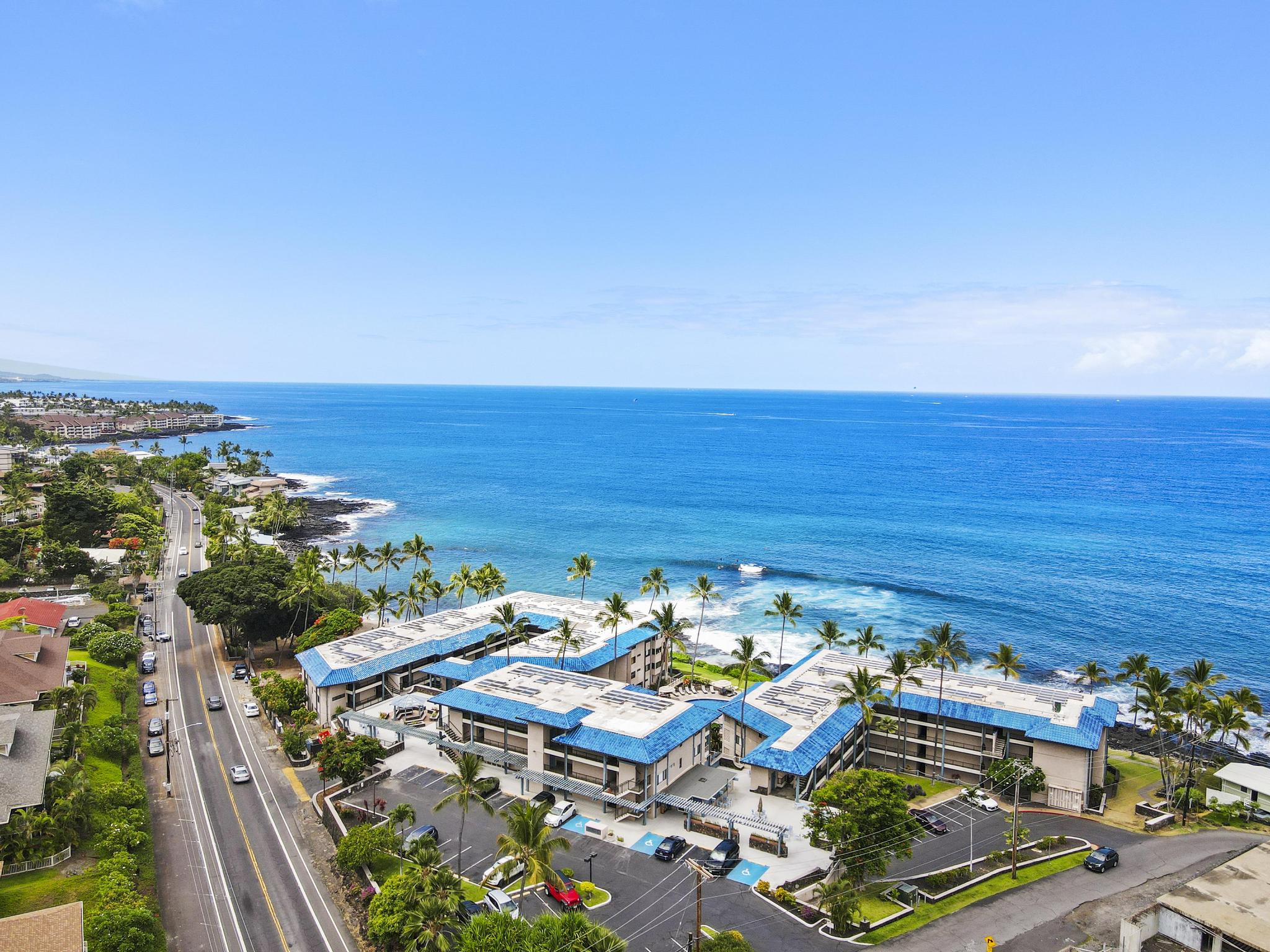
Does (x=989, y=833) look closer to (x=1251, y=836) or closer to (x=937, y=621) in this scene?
(x=1251, y=836)

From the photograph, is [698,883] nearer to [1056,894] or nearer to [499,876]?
[499,876]

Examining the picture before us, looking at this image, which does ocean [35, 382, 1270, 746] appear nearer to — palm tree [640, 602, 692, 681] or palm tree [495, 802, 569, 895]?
palm tree [640, 602, 692, 681]

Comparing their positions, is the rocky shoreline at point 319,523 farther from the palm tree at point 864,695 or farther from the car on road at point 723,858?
the car on road at point 723,858

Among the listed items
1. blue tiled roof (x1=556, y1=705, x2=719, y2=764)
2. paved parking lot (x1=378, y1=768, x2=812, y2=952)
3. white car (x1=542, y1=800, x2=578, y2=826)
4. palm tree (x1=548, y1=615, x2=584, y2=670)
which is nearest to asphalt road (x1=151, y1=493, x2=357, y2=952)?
paved parking lot (x1=378, y1=768, x2=812, y2=952)

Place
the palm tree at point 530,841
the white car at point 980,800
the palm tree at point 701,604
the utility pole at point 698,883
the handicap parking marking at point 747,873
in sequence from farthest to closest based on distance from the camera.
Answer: the palm tree at point 701,604 < the white car at point 980,800 < the handicap parking marking at point 747,873 < the palm tree at point 530,841 < the utility pole at point 698,883

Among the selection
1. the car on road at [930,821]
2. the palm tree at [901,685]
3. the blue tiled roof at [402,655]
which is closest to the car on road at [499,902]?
the car on road at [930,821]

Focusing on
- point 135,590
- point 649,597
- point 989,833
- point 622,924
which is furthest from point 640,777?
point 135,590
